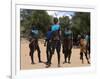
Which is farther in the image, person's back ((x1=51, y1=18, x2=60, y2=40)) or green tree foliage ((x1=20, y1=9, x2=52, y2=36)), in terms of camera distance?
person's back ((x1=51, y1=18, x2=60, y2=40))

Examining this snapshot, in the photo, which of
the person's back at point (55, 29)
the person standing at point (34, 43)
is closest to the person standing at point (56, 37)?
the person's back at point (55, 29)

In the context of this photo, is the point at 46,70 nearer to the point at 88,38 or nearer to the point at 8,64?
the point at 8,64

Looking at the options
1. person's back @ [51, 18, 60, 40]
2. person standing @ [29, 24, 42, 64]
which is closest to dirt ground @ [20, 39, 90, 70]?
person standing @ [29, 24, 42, 64]

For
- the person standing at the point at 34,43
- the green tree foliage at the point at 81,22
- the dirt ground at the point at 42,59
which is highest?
the green tree foliage at the point at 81,22

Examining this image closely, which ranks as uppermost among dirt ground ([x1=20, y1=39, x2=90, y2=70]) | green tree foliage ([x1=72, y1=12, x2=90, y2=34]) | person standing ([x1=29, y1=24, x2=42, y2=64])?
green tree foliage ([x1=72, y1=12, x2=90, y2=34])

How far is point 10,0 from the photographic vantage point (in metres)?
1.89

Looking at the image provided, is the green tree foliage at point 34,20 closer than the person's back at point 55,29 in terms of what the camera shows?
Yes

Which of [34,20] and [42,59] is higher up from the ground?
[34,20]

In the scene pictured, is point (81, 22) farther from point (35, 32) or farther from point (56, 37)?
point (35, 32)

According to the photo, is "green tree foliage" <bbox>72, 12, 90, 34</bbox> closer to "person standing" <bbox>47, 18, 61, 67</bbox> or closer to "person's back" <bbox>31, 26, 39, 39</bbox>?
"person standing" <bbox>47, 18, 61, 67</bbox>

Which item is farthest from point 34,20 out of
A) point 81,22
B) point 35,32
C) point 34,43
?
point 81,22

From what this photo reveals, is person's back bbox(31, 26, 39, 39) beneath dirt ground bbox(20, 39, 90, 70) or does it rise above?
above

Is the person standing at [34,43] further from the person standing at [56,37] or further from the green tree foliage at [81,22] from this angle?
the green tree foliage at [81,22]
